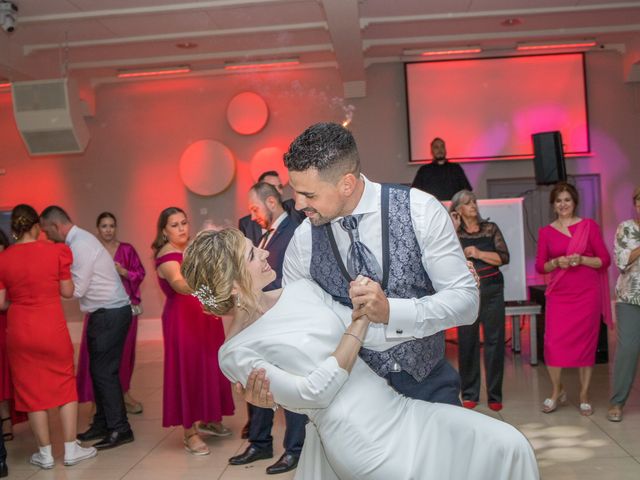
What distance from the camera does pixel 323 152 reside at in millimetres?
1763

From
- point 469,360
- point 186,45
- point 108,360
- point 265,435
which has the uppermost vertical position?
point 186,45

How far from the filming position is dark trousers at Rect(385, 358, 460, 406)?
1.89 metres

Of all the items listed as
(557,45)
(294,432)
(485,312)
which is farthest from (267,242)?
(557,45)

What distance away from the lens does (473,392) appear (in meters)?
4.97

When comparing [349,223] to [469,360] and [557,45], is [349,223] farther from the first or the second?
[557,45]

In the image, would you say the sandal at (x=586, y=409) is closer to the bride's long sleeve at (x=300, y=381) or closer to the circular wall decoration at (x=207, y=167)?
the bride's long sleeve at (x=300, y=381)

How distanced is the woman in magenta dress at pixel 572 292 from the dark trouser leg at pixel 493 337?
31cm

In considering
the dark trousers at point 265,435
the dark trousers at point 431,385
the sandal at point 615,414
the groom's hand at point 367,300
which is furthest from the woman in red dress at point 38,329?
the sandal at point 615,414

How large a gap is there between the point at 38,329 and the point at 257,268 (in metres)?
2.52

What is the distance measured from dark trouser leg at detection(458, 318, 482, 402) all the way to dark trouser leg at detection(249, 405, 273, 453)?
1477 mm

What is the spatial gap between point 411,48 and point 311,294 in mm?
7228

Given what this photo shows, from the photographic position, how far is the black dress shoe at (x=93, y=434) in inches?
181

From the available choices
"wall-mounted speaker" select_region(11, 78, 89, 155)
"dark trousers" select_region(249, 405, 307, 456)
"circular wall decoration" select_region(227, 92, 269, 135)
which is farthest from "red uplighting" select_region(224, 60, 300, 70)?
"dark trousers" select_region(249, 405, 307, 456)

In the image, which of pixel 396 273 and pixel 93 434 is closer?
pixel 396 273
